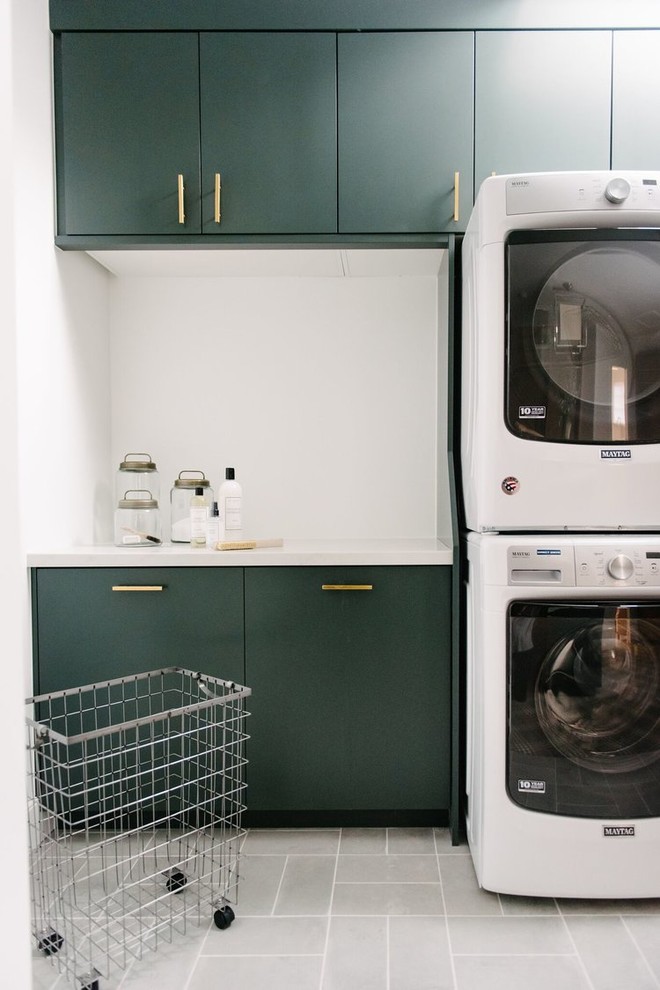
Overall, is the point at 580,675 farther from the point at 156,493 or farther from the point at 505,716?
the point at 156,493

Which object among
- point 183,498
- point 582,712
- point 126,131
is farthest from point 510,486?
point 126,131

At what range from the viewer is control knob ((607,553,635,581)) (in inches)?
67.9

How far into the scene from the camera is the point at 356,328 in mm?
2637

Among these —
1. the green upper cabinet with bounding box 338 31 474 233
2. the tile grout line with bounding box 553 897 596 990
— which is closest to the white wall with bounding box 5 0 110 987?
the green upper cabinet with bounding box 338 31 474 233

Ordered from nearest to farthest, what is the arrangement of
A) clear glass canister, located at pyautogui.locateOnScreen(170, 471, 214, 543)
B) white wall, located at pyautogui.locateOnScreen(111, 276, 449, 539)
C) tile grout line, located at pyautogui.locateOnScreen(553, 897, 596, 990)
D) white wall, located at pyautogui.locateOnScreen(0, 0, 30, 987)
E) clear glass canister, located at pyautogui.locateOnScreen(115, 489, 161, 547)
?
white wall, located at pyautogui.locateOnScreen(0, 0, 30, 987) < tile grout line, located at pyautogui.locateOnScreen(553, 897, 596, 990) < clear glass canister, located at pyautogui.locateOnScreen(115, 489, 161, 547) < clear glass canister, located at pyautogui.locateOnScreen(170, 471, 214, 543) < white wall, located at pyautogui.locateOnScreen(111, 276, 449, 539)

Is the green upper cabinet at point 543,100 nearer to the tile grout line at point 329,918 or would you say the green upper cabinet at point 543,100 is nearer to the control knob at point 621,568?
the control knob at point 621,568

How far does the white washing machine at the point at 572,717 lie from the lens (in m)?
1.73

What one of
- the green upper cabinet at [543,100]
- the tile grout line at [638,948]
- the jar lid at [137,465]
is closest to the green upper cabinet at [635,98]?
the green upper cabinet at [543,100]

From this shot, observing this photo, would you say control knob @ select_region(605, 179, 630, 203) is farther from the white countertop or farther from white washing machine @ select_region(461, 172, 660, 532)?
the white countertop

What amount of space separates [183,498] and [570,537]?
139 cm

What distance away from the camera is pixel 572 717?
1751 mm

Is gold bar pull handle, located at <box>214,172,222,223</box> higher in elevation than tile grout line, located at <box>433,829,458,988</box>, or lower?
higher

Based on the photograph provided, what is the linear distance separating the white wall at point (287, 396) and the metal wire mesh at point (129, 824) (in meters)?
0.81

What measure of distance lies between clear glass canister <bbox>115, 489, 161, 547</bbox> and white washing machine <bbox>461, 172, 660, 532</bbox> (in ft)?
3.89
